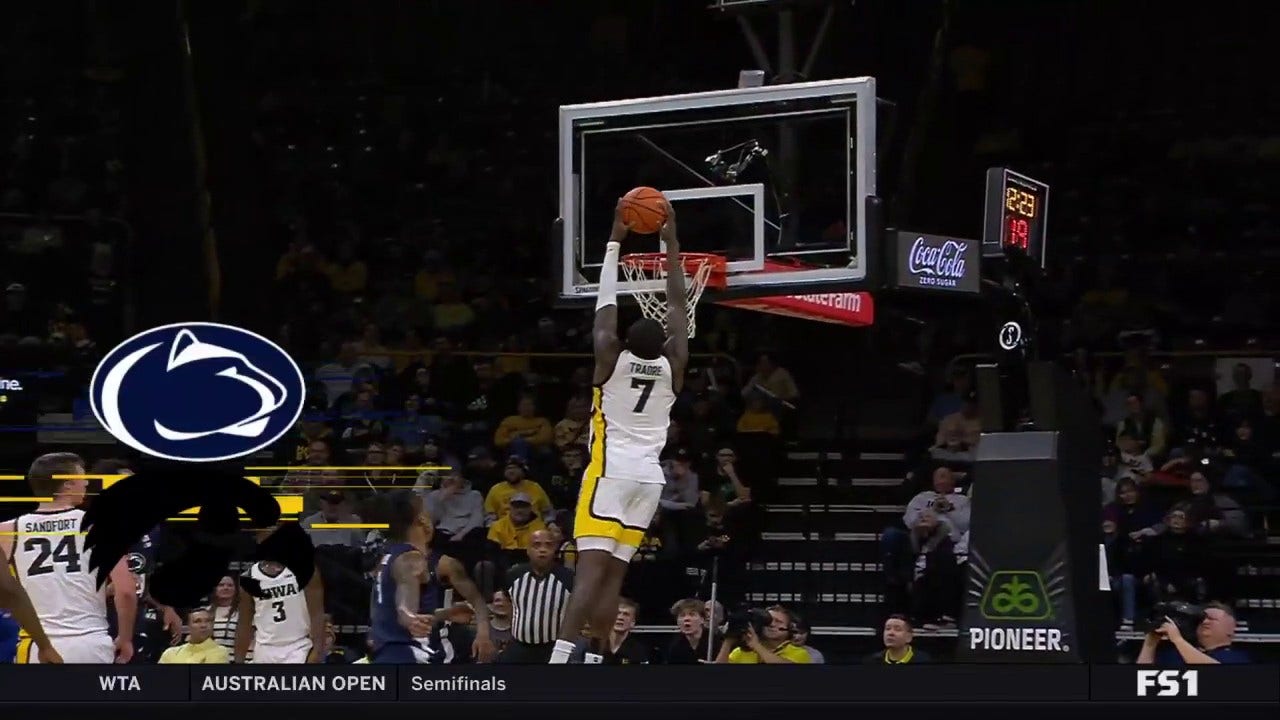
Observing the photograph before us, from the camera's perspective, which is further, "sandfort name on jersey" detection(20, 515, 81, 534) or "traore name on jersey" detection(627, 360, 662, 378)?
"sandfort name on jersey" detection(20, 515, 81, 534)

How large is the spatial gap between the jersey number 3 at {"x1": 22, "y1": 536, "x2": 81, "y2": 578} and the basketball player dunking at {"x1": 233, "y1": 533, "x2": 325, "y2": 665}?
141 centimetres

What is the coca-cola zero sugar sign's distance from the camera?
36.1 feet

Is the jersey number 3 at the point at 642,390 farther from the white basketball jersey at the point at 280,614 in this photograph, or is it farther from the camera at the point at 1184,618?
the camera at the point at 1184,618

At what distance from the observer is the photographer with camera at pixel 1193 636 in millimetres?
11109

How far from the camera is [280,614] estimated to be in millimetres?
12227

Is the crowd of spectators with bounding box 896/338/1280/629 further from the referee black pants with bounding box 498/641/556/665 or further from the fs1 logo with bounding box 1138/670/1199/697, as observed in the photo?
the fs1 logo with bounding box 1138/670/1199/697

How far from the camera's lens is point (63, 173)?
2047 centimetres

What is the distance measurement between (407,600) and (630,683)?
96.6 inches

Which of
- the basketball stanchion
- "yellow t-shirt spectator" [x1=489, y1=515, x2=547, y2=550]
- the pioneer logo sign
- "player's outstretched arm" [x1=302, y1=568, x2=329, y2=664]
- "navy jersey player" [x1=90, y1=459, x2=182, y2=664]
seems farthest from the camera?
"yellow t-shirt spectator" [x1=489, y1=515, x2=547, y2=550]

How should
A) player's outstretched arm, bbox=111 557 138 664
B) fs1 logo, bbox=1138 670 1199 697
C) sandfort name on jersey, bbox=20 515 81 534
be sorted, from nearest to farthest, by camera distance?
fs1 logo, bbox=1138 670 1199 697
sandfort name on jersey, bbox=20 515 81 534
player's outstretched arm, bbox=111 557 138 664

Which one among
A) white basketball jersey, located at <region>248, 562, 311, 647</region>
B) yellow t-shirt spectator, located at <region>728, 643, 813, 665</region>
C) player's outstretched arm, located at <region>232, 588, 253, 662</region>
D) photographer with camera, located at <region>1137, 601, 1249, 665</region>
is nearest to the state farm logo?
photographer with camera, located at <region>1137, 601, 1249, 665</region>

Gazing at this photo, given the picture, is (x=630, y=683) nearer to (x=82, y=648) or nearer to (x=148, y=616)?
(x=82, y=648)

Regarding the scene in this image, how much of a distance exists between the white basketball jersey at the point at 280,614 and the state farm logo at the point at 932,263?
3861 mm

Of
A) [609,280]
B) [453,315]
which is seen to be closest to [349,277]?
[453,315]
